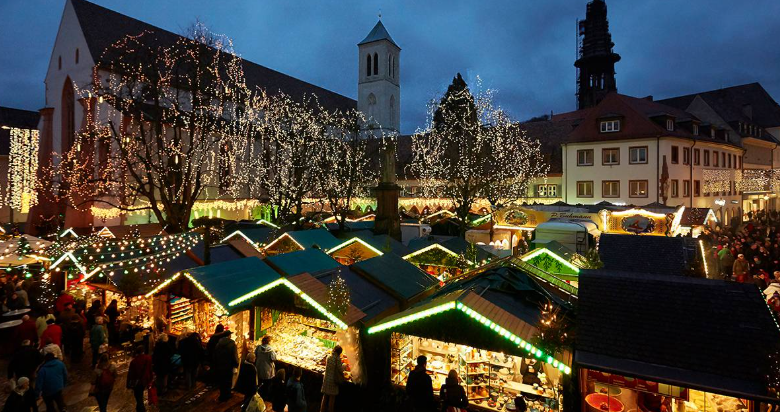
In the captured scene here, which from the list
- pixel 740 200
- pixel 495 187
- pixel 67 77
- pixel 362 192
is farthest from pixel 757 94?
pixel 67 77

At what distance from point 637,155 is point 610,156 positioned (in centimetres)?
158

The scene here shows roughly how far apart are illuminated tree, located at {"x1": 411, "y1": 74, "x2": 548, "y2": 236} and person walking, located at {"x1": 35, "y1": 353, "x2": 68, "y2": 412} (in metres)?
16.7

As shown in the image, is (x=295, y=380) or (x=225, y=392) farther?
(x=225, y=392)

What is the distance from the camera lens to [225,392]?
8.71m

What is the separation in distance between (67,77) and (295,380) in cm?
3246

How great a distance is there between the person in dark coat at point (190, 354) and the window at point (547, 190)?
1114 inches

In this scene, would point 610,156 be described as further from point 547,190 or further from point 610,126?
point 547,190

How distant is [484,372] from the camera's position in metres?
7.38

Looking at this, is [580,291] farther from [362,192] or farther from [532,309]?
[362,192]

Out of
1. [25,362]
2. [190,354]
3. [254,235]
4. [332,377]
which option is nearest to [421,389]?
[332,377]

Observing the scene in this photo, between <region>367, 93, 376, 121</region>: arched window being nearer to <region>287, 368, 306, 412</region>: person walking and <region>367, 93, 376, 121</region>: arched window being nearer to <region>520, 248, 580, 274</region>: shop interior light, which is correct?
<region>520, 248, 580, 274</region>: shop interior light

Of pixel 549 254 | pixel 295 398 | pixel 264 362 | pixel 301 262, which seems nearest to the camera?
pixel 295 398

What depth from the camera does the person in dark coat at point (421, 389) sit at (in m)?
6.80

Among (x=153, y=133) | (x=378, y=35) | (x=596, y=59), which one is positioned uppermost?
(x=378, y=35)
